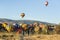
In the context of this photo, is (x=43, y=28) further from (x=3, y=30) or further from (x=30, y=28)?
(x=3, y=30)

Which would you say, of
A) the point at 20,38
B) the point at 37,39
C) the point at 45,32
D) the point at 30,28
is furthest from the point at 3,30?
the point at 20,38

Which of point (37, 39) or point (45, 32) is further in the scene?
point (45, 32)

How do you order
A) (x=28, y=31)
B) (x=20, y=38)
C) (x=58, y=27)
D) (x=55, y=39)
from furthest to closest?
(x=58, y=27), (x=28, y=31), (x=55, y=39), (x=20, y=38)

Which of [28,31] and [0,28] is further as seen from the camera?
[0,28]

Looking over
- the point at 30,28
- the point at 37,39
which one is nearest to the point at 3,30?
the point at 30,28

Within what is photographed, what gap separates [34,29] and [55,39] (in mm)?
12501

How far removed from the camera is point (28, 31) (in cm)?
3728

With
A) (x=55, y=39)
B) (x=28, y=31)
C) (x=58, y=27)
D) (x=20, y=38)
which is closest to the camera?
(x=20, y=38)

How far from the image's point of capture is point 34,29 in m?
39.2

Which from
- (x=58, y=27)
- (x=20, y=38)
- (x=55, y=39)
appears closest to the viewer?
(x=20, y=38)

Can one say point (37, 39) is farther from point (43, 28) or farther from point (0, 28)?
point (0, 28)

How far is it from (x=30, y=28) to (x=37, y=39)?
1203cm

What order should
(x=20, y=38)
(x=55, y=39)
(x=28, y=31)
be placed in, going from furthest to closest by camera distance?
(x=28, y=31)
(x=55, y=39)
(x=20, y=38)

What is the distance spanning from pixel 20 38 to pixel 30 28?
2048 cm
